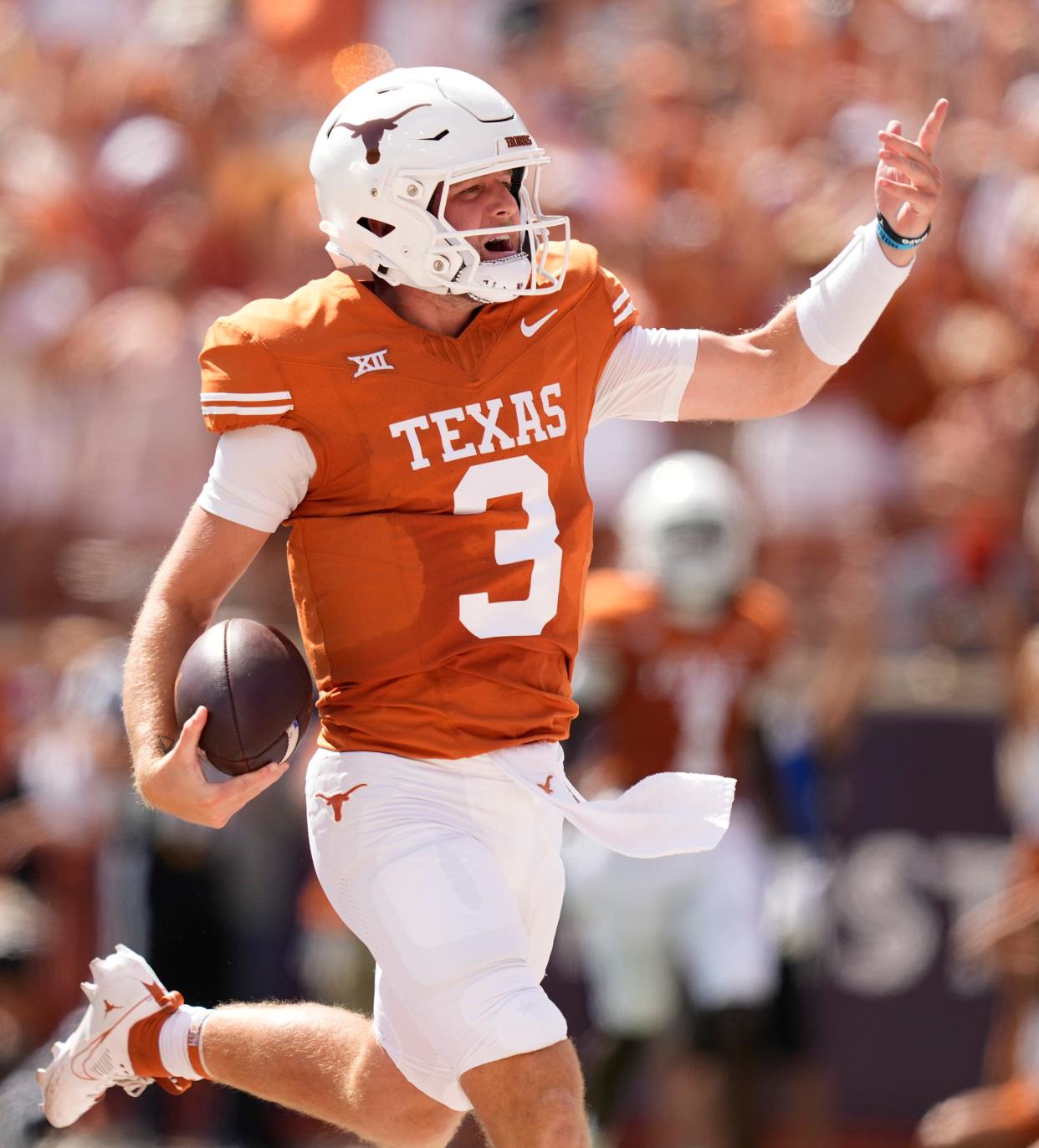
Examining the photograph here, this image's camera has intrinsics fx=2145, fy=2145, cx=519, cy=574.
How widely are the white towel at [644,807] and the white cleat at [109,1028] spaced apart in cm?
97

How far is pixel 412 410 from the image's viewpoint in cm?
394

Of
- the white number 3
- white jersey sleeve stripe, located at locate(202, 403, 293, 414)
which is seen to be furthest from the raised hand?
white jersey sleeve stripe, located at locate(202, 403, 293, 414)

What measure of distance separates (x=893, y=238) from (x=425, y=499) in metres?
1.06

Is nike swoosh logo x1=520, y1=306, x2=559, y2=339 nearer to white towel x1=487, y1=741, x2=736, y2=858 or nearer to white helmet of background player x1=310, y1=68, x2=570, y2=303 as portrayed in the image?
white helmet of background player x1=310, y1=68, x2=570, y2=303

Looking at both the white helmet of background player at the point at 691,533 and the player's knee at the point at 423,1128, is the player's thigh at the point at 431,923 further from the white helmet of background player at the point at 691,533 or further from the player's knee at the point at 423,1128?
the white helmet of background player at the point at 691,533

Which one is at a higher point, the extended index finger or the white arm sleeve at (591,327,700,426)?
the extended index finger

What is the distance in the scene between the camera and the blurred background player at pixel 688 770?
276 inches

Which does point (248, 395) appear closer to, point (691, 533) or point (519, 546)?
point (519, 546)

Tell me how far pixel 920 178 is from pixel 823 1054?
14.5 feet

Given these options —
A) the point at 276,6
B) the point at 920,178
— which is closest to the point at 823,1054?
the point at 920,178

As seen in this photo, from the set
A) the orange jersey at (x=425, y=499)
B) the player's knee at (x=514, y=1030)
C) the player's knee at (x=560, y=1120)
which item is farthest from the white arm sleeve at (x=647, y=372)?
the player's knee at (x=560, y=1120)

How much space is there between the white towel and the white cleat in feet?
3.19

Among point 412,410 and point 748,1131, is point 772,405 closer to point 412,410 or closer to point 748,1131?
point 412,410

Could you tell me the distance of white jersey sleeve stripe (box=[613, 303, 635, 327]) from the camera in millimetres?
4207
